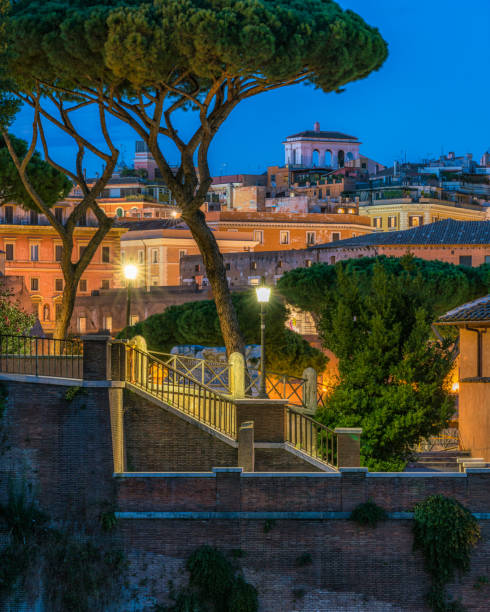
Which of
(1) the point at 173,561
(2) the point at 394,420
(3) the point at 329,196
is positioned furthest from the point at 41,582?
(3) the point at 329,196

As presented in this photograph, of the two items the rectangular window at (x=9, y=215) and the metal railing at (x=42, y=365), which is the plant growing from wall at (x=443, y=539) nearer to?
the metal railing at (x=42, y=365)

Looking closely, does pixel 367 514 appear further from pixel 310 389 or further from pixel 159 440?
pixel 310 389

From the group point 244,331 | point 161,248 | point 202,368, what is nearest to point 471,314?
point 202,368

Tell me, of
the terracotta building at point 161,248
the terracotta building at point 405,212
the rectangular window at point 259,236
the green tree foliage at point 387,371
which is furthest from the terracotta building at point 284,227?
the green tree foliage at point 387,371

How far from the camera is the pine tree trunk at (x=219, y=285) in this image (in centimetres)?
2530

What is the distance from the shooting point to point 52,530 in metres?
18.7

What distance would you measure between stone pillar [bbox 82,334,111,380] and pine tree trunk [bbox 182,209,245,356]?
6.43 metres

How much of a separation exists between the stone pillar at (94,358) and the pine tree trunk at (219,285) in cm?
643

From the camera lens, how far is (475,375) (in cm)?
2639

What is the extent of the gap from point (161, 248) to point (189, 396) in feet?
164

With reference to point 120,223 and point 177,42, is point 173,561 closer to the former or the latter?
point 177,42

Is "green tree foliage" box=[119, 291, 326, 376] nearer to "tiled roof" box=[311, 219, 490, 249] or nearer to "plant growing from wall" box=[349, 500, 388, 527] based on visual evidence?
"plant growing from wall" box=[349, 500, 388, 527]

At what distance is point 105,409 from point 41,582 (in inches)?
115

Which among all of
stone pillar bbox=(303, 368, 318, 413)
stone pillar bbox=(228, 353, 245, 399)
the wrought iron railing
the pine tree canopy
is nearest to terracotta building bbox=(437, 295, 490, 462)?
the wrought iron railing
